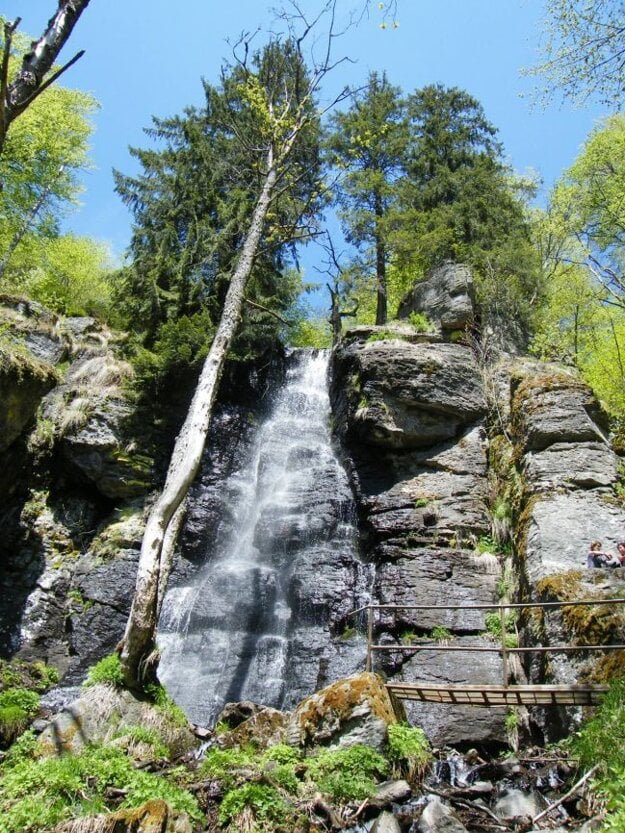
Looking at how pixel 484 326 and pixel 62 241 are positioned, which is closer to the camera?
pixel 484 326

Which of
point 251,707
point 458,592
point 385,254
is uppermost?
point 385,254

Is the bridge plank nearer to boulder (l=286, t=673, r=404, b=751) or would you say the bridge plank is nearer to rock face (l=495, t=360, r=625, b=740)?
rock face (l=495, t=360, r=625, b=740)

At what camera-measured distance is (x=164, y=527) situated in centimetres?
802

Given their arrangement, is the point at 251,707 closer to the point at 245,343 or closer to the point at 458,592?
the point at 458,592

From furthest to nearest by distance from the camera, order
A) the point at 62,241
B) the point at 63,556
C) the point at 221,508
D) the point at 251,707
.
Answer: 1. the point at 62,241
2. the point at 221,508
3. the point at 63,556
4. the point at 251,707

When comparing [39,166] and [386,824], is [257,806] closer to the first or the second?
[386,824]

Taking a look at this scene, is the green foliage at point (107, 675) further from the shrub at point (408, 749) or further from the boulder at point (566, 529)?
the boulder at point (566, 529)

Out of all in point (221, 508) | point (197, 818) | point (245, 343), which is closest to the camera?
point (197, 818)

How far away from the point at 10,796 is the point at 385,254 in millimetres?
20033

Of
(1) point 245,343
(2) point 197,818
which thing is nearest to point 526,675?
(2) point 197,818

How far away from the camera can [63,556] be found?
41.7 feet

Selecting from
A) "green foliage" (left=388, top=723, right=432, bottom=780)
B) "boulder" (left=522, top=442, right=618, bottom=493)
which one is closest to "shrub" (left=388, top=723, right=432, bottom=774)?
"green foliage" (left=388, top=723, right=432, bottom=780)

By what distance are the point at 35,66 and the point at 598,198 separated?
18.1 m

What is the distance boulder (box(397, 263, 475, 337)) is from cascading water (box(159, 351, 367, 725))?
4.77 meters
